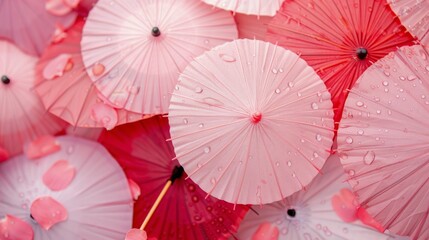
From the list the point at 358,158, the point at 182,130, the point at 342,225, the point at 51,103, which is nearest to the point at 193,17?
the point at 182,130

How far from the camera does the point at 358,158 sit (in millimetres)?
2062

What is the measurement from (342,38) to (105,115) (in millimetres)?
1091

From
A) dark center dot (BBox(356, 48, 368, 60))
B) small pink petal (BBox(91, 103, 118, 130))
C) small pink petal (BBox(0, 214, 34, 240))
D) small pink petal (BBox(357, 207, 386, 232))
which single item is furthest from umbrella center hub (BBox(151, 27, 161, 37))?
small pink petal (BBox(357, 207, 386, 232))

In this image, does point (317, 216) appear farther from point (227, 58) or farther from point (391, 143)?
point (227, 58)

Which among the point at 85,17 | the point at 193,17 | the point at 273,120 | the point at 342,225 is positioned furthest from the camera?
the point at 85,17

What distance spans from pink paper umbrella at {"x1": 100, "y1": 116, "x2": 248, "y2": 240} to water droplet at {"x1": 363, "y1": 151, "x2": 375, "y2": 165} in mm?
546

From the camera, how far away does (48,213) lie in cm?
222

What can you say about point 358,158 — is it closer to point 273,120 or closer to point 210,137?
point 273,120

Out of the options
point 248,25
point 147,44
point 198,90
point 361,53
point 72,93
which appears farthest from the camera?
point 248,25

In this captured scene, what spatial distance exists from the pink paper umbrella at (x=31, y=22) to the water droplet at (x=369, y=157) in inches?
63.8

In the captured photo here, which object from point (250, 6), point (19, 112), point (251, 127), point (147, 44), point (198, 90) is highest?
point (250, 6)

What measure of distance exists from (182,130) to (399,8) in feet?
3.46

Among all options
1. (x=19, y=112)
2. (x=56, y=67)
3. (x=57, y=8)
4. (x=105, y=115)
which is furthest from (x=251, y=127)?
(x=57, y=8)

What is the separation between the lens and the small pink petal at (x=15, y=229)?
226 centimetres
